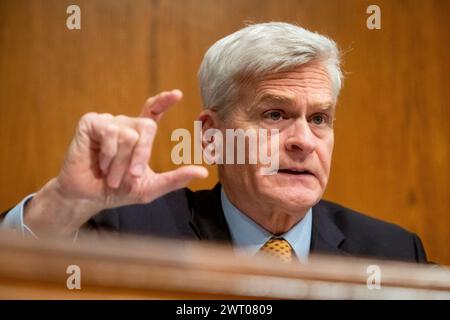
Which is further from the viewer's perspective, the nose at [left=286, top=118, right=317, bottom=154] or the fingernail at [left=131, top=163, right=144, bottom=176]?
the nose at [left=286, top=118, right=317, bottom=154]

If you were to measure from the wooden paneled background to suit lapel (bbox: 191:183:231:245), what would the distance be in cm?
8

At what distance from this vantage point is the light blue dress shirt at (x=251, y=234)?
1.17 m

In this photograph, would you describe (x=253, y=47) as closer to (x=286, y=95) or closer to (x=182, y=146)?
(x=286, y=95)

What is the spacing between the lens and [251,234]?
1.18 meters

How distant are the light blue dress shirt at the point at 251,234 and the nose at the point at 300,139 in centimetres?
18

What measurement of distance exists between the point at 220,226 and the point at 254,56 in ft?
1.22

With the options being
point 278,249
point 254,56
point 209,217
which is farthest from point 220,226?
point 254,56

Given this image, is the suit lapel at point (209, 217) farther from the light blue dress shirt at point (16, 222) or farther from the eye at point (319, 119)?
the light blue dress shirt at point (16, 222)

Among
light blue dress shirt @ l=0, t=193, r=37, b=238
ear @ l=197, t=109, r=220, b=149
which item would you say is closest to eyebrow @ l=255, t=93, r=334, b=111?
ear @ l=197, t=109, r=220, b=149

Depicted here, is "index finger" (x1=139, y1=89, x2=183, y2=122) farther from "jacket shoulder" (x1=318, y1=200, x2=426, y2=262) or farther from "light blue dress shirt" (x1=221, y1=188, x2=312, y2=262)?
"jacket shoulder" (x1=318, y1=200, x2=426, y2=262)

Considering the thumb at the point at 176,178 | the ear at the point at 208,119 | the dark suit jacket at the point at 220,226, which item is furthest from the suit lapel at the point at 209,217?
the thumb at the point at 176,178

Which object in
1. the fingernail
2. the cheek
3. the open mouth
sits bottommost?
the open mouth

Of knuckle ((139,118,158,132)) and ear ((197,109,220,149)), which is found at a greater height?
knuckle ((139,118,158,132))

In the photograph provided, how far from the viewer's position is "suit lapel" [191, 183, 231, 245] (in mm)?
1167
